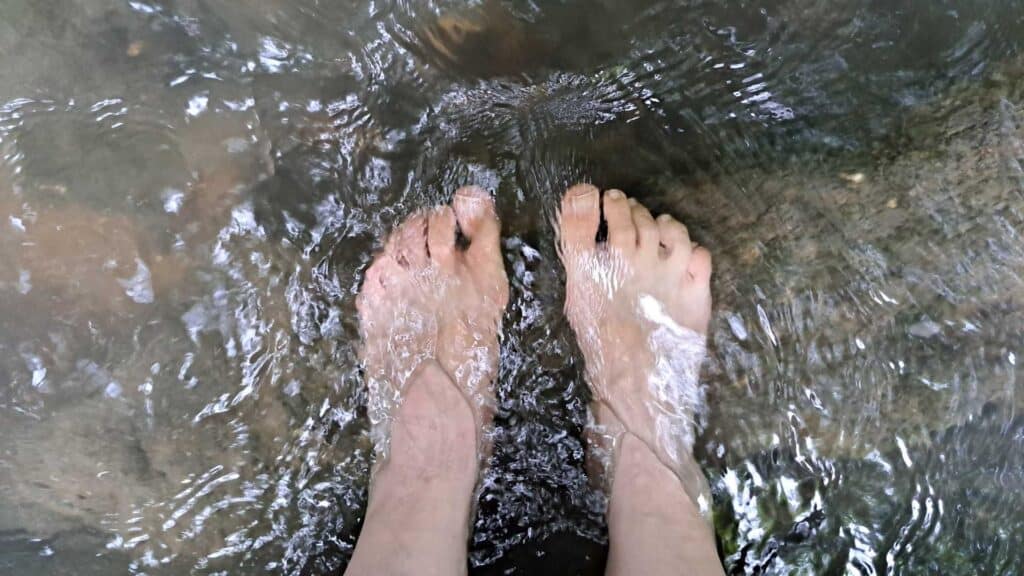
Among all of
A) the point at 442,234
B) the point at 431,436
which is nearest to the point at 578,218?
the point at 442,234

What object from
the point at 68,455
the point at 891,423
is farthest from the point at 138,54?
the point at 891,423

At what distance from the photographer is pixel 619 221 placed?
6.11ft

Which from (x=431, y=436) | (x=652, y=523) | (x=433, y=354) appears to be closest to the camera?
(x=652, y=523)

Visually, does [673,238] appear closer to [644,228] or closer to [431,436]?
[644,228]

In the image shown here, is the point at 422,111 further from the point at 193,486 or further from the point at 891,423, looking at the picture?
the point at 891,423

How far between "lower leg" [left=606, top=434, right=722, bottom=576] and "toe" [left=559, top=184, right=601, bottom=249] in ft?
1.73

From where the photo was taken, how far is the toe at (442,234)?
1.87 metres

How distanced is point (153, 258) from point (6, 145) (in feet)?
1.52

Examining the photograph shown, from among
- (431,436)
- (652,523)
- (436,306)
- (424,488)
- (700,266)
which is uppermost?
(436,306)

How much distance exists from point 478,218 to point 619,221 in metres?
0.38

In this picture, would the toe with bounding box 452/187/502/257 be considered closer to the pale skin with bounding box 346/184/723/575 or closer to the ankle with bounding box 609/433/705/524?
the pale skin with bounding box 346/184/723/575

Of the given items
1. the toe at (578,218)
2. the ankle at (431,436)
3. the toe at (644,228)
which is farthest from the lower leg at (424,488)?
the toe at (644,228)

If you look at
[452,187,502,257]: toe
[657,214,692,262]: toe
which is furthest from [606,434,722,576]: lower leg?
[452,187,502,257]: toe

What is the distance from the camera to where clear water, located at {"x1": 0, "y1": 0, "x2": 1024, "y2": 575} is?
5.57 ft
